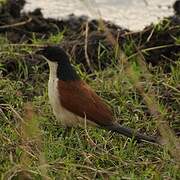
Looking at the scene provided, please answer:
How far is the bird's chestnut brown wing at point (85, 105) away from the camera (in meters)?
5.71

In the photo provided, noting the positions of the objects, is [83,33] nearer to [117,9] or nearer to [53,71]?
[117,9]

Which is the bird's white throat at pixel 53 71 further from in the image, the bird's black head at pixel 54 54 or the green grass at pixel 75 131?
the green grass at pixel 75 131

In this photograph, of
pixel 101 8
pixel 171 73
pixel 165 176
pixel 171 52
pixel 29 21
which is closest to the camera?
pixel 165 176

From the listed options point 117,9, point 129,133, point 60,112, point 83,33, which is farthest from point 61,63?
point 117,9

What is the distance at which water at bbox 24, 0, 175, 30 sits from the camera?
30.3 feet

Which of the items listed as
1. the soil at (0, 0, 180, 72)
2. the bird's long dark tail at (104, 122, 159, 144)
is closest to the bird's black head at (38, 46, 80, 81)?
the bird's long dark tail at (104, 122, 159, 144)

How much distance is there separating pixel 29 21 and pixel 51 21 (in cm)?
36

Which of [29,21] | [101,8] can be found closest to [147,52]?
[29,21]

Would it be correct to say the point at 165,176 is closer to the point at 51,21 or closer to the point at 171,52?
the point at 171,52

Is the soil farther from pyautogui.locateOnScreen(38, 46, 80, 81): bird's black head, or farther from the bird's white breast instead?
the bird's white breast

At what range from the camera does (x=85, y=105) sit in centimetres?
573

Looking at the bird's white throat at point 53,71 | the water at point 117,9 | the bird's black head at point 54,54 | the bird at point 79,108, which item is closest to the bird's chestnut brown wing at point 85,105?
the bird at point 79,108

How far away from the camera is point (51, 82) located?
5.84 meters

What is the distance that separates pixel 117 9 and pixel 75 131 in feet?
13.7
